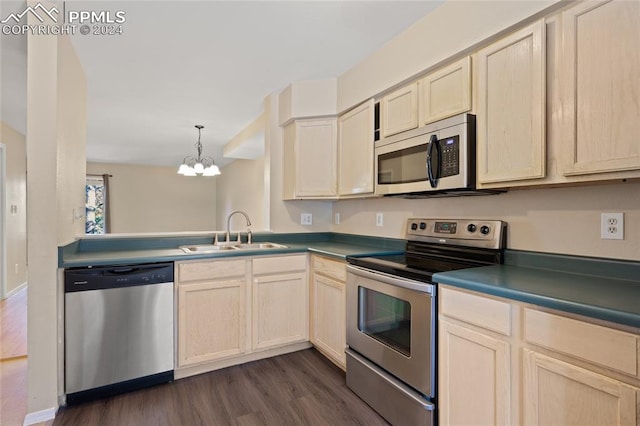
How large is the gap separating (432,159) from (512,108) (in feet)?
1.53

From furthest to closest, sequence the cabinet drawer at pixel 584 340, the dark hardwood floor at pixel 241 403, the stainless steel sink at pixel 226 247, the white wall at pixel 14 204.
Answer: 1. the white wall at pixel 14 204
2. the stainless steel sink at pixel 226 247
3. the dark hardwood floor at pixel 241 403
4. the cabinet drawer at pixel 584 340

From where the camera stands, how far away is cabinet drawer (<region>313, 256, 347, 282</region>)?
235 cm

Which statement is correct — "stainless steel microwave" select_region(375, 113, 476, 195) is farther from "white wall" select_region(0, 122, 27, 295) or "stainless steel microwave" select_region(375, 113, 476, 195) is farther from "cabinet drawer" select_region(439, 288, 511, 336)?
"white wall" select_region(0, 122, 27, 295)

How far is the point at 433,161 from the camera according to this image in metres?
1.87

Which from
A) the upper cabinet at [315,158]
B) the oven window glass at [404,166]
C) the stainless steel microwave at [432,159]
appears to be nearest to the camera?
the stainless steel microwave at [432,159]

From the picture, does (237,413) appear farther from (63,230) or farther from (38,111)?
(38,111)

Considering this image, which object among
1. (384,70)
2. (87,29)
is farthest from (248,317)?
(87,29)

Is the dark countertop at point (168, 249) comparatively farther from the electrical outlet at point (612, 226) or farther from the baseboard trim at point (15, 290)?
the baseboard trim at point (15, 290)

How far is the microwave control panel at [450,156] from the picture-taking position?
176 cm

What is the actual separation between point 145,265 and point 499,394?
2095 millimetres

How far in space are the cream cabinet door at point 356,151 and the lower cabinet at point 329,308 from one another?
63cm

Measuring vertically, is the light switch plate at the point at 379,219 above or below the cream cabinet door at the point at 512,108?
below

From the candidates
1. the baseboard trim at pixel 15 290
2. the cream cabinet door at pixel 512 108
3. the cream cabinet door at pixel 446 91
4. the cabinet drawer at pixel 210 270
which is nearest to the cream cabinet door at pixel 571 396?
the cream cabinet door at pixel 512 108

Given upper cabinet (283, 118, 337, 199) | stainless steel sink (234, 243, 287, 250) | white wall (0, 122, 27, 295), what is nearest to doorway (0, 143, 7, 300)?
white wall (0, 122, 27, 295)
